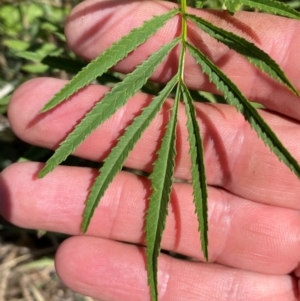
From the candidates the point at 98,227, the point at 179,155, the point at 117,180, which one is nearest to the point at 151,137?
the point at 179,155

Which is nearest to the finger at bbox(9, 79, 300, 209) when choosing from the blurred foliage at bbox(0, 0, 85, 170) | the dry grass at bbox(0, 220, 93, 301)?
the blurred foliage at bbox(0, 0, 85, 170)

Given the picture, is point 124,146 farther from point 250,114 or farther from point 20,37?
point 20,37

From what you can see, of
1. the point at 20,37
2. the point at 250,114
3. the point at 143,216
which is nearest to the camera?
→ the point at 250,114

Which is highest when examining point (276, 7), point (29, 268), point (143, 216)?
point (276, 7)

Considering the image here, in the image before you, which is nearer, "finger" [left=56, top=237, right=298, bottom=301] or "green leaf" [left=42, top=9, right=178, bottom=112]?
"green leaf" [left=42, top=9, right=178, bottom=112]

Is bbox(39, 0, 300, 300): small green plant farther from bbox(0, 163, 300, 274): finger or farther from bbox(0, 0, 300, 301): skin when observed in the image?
bbox(0, 163, 300, 274): finger

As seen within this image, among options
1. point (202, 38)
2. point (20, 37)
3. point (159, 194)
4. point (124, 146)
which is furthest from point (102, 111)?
point (20, 37)
